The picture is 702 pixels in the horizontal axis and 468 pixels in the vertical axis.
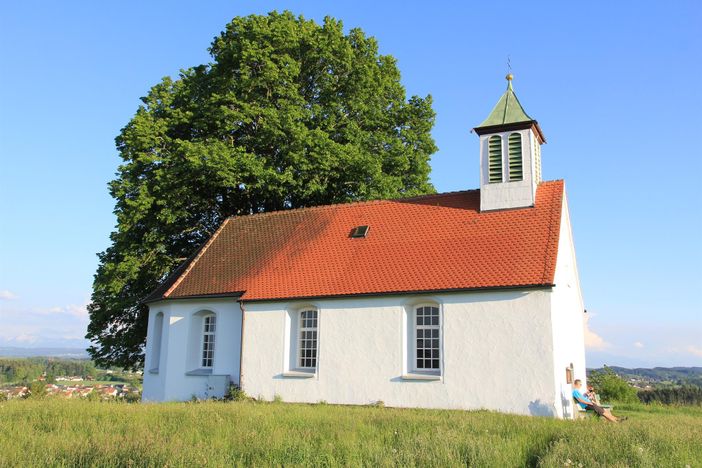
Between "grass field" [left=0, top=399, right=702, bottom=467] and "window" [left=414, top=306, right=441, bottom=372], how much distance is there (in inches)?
198

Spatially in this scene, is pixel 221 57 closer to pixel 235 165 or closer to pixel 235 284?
pixel 235 165

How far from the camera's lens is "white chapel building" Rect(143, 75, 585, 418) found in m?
16.6

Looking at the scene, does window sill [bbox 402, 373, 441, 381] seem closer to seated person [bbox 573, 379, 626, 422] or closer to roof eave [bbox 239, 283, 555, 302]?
roof eave [bbox 239, 283, 555, 302]

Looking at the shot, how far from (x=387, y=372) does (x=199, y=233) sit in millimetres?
Result: 14669

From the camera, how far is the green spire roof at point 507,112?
813 inches

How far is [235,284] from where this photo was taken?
21422 mm

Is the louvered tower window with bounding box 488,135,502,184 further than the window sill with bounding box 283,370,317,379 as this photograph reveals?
Yes

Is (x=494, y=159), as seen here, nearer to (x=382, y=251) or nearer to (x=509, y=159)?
(x=509, y=159)

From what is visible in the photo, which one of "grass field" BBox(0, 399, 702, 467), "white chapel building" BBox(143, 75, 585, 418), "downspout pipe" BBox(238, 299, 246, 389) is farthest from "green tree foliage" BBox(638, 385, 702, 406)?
"downspout pipe" BBox(238, 299, 246, 389)

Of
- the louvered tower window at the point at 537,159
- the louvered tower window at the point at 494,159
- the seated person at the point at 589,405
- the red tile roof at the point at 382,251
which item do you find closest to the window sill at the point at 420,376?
the red tile roof at the point at 382,251

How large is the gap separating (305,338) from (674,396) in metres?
15.9

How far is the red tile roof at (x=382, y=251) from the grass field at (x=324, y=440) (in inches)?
236

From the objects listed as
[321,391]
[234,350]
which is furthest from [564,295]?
[234,350]

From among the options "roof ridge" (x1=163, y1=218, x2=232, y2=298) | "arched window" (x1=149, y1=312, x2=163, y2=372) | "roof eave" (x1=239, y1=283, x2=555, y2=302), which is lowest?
"arched window" (x1=149, y1=312, x2=163, y2=372)
